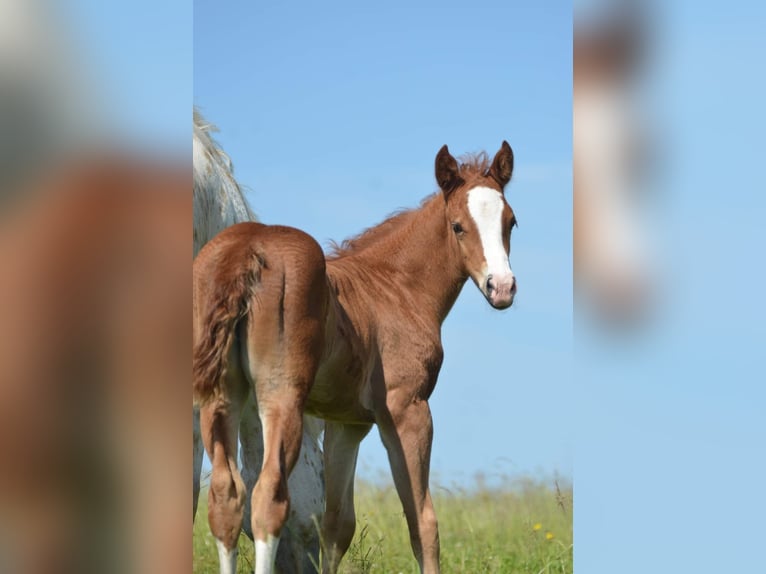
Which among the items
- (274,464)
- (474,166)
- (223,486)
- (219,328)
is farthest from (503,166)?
(223,486)

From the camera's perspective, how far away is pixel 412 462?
453 centimetres

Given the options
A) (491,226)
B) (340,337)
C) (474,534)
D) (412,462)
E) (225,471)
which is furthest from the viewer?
(474,534)

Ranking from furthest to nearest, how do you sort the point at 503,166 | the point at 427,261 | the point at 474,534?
1. the point at 474,534
2. the point at 427,261
3. the point at 503,166

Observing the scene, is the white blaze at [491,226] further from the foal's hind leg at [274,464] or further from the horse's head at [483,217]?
the foal's hind leg at [274,464]

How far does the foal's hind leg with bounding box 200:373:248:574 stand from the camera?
322cm

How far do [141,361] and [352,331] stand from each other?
3.35 m

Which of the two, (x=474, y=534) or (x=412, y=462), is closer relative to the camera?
(x=412, y=462)

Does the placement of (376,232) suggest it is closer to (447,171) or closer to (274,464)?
(447,171)

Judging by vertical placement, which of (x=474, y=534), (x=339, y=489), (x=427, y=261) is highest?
(x=427, y=261)

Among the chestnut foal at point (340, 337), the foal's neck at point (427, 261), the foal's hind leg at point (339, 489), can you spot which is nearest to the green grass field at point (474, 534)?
the foal's hind leg at point (339, 489)

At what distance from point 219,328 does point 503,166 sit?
229cm

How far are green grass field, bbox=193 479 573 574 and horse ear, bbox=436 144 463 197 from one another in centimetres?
165

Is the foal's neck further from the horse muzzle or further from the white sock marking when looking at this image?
the white sock marking

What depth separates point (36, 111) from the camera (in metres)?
0.94
